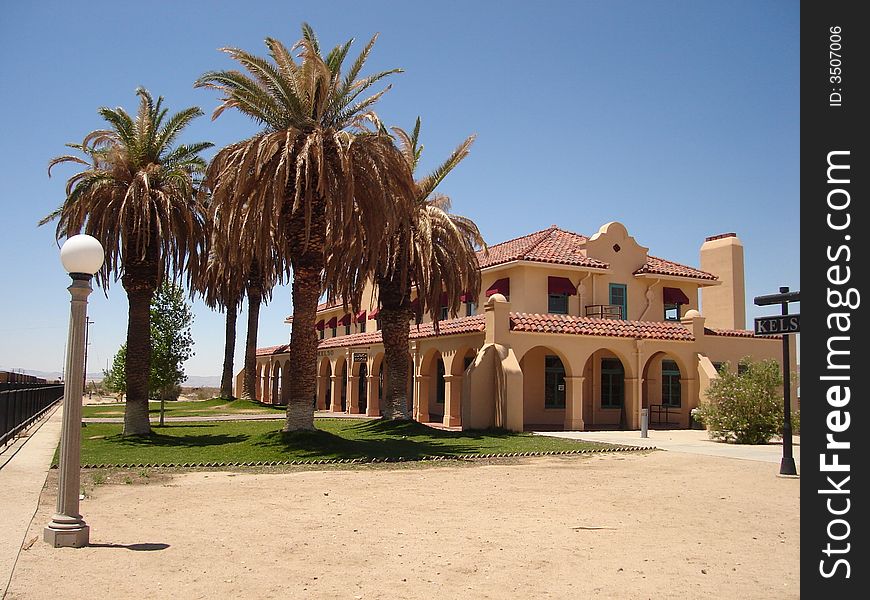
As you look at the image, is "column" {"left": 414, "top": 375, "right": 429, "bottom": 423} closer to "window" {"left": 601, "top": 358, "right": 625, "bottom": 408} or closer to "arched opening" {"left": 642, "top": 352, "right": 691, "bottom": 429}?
"window" {"left": 601, "top": 358, "right": 625, "bottom": 408}

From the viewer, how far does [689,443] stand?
23.7 metres

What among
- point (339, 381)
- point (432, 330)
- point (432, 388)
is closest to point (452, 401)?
point (432, 330)

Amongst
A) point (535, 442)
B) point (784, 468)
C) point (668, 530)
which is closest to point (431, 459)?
point (535, 442)

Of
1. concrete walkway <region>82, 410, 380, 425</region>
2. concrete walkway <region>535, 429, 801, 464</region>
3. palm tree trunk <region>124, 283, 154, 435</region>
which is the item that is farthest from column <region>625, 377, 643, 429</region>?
palm tree trunk <region>124, 283, 154, 435</region>

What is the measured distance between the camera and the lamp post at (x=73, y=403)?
A: 862 centimetres

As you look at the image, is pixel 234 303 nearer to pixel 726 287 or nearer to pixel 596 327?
pixel 596 327

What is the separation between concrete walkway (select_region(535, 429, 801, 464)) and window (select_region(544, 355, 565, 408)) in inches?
159

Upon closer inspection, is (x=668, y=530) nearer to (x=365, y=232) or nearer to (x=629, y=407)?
(x=365, y=232)

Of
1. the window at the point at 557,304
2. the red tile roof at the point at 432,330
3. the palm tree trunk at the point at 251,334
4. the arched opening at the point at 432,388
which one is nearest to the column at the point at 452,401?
the red tile roof at the point at 432,330

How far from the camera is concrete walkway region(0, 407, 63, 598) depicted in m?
8.41

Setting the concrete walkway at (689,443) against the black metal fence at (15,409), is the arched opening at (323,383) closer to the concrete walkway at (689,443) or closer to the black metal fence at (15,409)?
the black metal fence at (15,409)

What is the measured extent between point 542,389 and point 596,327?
408 centimetres

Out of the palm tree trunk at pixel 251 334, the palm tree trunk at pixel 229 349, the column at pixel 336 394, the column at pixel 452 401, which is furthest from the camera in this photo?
the palm tree trunk at pixel 229 349

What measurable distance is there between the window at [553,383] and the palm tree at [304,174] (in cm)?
1231
